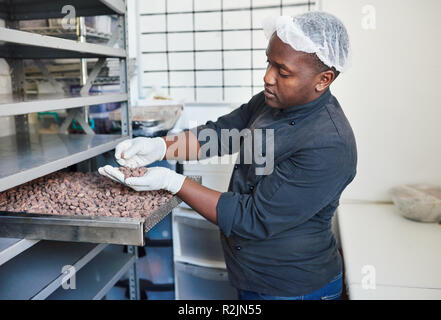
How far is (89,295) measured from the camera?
71.6 inches

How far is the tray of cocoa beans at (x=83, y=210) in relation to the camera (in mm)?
1225

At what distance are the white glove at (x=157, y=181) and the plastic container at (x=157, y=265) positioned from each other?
1207 mm

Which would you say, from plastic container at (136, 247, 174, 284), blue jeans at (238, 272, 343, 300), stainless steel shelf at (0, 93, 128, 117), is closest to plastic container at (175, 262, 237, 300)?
plastic container at (136, 247, 174, 284)

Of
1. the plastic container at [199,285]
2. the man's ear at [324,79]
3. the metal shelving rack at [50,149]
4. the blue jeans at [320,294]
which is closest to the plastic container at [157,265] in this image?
the plastic container at [199,285]

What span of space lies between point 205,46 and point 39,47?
4.90 ft

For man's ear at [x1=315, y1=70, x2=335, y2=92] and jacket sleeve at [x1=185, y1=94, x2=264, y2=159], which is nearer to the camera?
man's ear at [x1=315, y1=70, x2=335, y2=92]

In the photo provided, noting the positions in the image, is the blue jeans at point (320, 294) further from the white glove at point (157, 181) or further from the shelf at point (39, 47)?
the shelf at point (39, 47)

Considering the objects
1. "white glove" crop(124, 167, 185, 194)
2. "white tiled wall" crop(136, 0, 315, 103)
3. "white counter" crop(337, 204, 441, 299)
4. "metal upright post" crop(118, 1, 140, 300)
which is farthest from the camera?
"white tiled wall" crop(136, 0, 315, 103)

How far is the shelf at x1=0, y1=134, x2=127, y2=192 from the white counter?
1278 millimetres

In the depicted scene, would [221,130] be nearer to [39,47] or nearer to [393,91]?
[39,47]

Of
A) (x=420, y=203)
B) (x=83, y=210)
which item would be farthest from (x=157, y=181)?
(x=420, y=203)

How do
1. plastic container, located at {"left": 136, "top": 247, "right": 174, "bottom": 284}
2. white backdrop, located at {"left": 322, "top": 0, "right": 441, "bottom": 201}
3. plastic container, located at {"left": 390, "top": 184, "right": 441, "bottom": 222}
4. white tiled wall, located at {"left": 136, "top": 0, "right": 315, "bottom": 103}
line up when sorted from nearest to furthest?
plastic container, located at {"left": 390, "top": 184, "right": 441, "bottom": 222} < white backdrop, located at {"left": 322, "top": 0, "right": 441, "bottom": 201} < plastic container, located at {"left": 136, "top": 247, "right": 174, "bottom": 284} < white tiled wall, located at {"left": 136, "top": 0, "right": 315, "bottom": 103}

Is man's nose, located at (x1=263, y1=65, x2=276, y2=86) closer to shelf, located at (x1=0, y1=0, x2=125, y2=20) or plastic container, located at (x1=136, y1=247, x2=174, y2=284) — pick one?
shelf, located at (x1=0, y1=0, x2=125, y2=20)

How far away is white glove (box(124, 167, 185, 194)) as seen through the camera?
146cm
